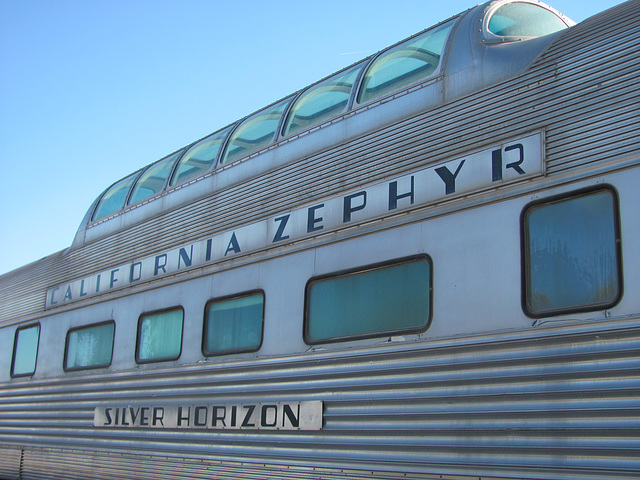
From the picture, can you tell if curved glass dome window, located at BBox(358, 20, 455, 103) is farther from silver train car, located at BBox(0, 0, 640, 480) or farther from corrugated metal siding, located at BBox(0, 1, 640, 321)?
corrugated metal siding, located at BBox(0, 1, 640, 321)

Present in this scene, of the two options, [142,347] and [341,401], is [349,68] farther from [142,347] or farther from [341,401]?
→ [142,347]

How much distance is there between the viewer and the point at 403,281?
4.74 metres

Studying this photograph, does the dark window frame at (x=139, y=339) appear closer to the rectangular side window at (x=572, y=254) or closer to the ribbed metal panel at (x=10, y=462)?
the ribbed metal panel at (x=10, y=462)

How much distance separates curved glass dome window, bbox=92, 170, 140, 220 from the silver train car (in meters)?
0.79

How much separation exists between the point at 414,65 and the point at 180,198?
9.74 feet

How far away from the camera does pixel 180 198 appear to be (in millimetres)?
7332

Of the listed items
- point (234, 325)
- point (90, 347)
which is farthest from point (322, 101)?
point (90, 347)

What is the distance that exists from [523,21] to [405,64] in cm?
A: 88

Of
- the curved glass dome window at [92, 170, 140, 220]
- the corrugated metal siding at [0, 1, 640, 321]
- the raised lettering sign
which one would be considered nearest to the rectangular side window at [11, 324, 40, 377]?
the curved glass dome window at [92, 170, 140, 220]

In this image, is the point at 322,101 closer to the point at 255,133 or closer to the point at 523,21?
the point at 255,133

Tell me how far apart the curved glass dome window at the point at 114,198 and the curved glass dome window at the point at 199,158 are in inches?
43.1

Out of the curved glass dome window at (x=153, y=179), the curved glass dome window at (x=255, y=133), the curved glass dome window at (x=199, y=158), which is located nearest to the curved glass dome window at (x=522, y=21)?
the curved glass dome window at (x=255, y=133)

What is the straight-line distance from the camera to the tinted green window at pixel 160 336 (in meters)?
6.68

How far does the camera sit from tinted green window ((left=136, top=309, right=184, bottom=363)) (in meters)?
6.68
